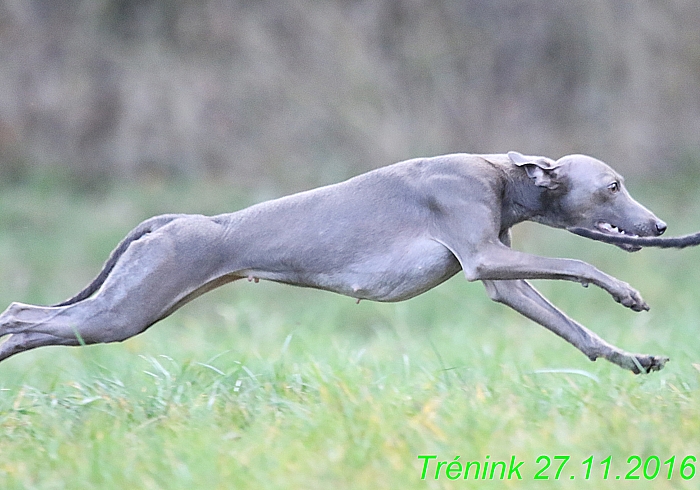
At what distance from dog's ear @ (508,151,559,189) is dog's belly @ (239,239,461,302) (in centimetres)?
56

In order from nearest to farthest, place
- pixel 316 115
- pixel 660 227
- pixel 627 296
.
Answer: pixel 627 296, pixel 660 227, pixel 316 115

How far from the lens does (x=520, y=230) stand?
11.6 m

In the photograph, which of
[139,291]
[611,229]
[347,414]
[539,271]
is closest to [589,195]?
[611,229]

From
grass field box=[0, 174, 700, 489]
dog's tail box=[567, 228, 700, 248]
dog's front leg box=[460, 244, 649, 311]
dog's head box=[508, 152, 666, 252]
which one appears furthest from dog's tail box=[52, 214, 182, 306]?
dog's tail box=[567, 228, 700, 248]

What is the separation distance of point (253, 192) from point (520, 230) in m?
3.41

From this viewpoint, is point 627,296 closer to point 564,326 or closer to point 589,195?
point 564,326

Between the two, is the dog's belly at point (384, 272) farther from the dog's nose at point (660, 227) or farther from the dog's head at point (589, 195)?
the dog's nose at point (660, 227)

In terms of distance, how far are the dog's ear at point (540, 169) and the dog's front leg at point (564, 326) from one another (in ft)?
1.74

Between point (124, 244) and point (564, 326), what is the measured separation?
88.1 inches

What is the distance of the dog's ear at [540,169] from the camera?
4.91 meters

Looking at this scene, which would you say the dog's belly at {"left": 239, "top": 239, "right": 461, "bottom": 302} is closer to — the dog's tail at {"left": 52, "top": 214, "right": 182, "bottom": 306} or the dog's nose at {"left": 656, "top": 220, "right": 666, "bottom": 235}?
the dog's tail at {"left": 52, "top": 214, "right": 182, "bottom": 306}

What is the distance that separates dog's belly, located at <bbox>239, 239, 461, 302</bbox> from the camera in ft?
16.0

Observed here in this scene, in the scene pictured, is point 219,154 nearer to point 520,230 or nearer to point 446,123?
point 446,123

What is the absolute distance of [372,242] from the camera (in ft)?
16.2
